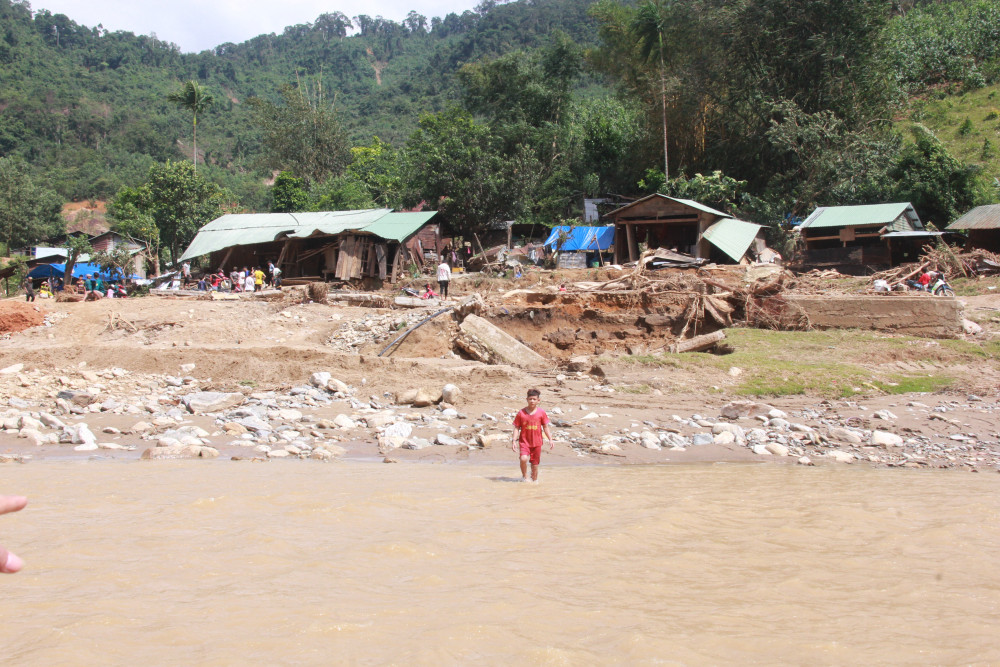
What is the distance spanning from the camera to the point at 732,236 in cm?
2167

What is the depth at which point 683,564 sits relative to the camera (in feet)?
13.7

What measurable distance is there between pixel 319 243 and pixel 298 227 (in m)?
0.91

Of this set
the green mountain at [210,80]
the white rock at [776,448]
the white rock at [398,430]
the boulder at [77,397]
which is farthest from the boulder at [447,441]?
the green mountain at [210,80]

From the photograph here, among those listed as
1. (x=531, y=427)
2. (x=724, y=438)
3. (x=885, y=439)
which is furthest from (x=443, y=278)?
(x=885, y=439)

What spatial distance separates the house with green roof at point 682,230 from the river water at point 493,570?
15810 millimetres

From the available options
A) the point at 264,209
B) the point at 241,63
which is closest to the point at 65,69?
the point at 241,63

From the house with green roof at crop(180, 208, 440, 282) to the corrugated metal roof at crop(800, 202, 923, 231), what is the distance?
12889mm

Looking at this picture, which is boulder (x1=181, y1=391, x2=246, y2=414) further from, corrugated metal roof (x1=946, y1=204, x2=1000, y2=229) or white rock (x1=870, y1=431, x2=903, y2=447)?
corrugated metal roof (x1=946, y1=204, x2=1000, y2=229)

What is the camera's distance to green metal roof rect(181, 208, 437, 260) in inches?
877

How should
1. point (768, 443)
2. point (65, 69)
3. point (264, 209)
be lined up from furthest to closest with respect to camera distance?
point (65, 69) < point (264, 209) < point (768, 443)

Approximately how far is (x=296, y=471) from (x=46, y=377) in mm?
6532

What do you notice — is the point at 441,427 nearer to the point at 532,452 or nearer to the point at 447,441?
the point at 447,441

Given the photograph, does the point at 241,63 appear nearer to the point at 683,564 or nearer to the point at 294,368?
the point at 294,368

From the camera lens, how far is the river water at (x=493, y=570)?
2967 mm
